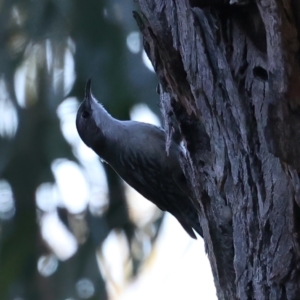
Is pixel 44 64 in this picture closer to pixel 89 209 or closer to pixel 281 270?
pixel 89 209

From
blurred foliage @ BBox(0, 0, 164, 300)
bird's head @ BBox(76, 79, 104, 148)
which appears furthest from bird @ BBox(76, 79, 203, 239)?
blurred foliage @ BBox(0, 0, 164, 300)

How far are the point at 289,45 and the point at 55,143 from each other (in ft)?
9.73

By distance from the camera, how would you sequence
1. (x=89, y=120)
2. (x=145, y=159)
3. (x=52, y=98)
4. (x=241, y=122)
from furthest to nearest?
(x=52, y=98) < (x=89, y=120) < (x=145, y=159) < (x=241, y=122)

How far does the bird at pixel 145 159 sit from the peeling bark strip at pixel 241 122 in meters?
0.99

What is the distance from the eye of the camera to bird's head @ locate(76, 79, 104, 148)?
11.5 feet

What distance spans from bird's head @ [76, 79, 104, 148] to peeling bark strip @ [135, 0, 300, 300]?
4.93 feet

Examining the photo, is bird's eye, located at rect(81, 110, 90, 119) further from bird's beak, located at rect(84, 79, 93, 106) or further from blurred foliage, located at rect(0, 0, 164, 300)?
blurred foliage, located at rect(0, 0, 164, 300)

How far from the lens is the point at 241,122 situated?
5.41 feet

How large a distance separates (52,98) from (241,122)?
2553 millimetres

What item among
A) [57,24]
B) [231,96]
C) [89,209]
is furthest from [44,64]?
[231,96]

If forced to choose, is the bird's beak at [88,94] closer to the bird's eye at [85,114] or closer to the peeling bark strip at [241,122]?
the bird's eye at [85,114]

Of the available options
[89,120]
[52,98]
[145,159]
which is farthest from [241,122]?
[52,98]

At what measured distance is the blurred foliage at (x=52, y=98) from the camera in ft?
12.8

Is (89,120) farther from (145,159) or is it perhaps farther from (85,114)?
(145,159)
